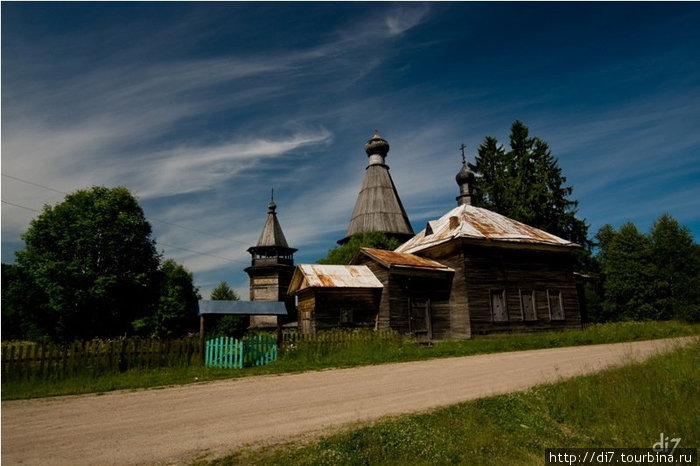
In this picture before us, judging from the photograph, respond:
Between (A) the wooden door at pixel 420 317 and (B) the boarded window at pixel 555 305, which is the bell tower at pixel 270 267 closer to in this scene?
(A) the wooden door at pixel 420 317

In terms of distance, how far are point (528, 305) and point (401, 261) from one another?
27.5ft

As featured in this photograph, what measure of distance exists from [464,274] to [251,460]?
18696 mm

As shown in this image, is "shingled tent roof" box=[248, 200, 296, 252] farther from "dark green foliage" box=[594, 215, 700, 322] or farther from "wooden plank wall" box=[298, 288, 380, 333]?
"dark green foliage" box=[594, 215, 700, 322]

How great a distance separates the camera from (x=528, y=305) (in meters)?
23.4

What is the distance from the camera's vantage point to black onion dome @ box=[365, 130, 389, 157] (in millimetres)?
47531

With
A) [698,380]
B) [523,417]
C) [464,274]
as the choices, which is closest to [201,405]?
[523,417]

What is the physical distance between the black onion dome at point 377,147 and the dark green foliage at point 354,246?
1556 cm

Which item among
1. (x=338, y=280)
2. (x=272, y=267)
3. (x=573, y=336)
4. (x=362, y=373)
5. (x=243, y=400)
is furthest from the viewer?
(x=272, y=267)

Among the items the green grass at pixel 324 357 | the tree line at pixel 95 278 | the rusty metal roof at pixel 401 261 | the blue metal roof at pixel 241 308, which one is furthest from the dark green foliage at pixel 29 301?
the rusty metal roof at pixel 401 261

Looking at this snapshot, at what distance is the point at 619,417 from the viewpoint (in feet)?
20.8

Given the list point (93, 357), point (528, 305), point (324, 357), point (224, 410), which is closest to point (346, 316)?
point (324, 357)

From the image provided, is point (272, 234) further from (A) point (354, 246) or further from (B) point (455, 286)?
(B) point (455, 286)

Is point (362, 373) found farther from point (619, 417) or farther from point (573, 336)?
point (573, 336)

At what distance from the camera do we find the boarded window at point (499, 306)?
2228 centimetres
